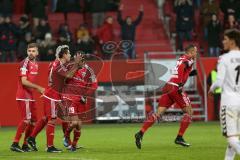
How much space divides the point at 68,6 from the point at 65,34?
269 cm

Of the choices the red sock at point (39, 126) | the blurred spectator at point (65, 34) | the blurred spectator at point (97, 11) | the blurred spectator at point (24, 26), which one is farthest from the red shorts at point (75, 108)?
the blurred spectator at point (97, 11)

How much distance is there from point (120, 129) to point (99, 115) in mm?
3240

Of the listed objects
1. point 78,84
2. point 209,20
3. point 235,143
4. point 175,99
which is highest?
point 209,20

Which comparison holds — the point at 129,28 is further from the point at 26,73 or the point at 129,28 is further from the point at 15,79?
the point at 26,73

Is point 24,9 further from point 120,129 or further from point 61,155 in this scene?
point 61,155

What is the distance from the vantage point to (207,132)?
2152 cm

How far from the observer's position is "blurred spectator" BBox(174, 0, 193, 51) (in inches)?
1130

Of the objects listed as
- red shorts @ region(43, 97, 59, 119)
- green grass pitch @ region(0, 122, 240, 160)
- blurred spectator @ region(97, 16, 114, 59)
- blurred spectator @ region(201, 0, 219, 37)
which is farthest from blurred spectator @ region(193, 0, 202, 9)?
red shorts @ region(43, 97, 59, 119)

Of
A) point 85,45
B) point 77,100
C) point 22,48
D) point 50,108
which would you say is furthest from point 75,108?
point 22,48

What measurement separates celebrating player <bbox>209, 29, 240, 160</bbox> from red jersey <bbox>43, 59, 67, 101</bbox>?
5.38 m

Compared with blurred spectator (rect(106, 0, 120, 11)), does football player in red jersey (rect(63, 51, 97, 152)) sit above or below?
below

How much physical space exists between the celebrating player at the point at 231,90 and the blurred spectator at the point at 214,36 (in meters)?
16.9

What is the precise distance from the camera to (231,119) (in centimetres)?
1136

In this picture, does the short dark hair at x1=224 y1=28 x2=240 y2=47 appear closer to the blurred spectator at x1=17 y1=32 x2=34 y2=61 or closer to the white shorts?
the white shorts
